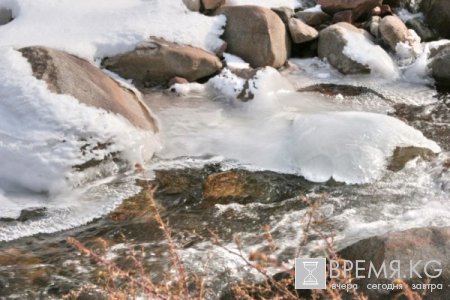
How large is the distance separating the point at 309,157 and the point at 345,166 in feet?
1.14

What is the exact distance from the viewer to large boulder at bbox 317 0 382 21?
810 cm

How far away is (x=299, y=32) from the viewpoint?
7461 mm

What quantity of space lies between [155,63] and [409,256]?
4375mm

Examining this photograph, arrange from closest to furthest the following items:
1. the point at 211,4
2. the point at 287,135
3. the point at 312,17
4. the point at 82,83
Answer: the point at 82,83, the point at 287,135, the point at 211,4, the point at 312,17

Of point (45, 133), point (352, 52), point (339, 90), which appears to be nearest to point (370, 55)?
point (352, 52)

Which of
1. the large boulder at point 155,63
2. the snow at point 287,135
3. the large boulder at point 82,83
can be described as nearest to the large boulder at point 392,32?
the snow at point 287,135

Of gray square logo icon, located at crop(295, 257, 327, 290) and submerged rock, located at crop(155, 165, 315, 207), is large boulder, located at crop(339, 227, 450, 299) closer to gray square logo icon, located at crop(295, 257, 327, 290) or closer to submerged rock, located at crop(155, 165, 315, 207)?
gray square logo icon, located at crop(295, 257, 327, 290)

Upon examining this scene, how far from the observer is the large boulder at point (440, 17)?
829 cm

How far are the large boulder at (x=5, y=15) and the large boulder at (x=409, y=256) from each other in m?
5.67

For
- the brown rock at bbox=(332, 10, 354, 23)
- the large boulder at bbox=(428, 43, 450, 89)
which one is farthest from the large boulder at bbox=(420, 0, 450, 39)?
the brown rock at bbox=(332, 10, 354, 23)

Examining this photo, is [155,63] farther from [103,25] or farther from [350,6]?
[350,6]

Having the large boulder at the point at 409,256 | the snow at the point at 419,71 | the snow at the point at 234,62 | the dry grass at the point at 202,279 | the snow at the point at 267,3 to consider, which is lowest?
A: the snow at the point at 419,71

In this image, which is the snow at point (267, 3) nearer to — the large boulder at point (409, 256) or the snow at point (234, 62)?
the snow at point (234, 62)

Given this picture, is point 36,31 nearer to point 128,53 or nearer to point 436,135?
point 128,53
